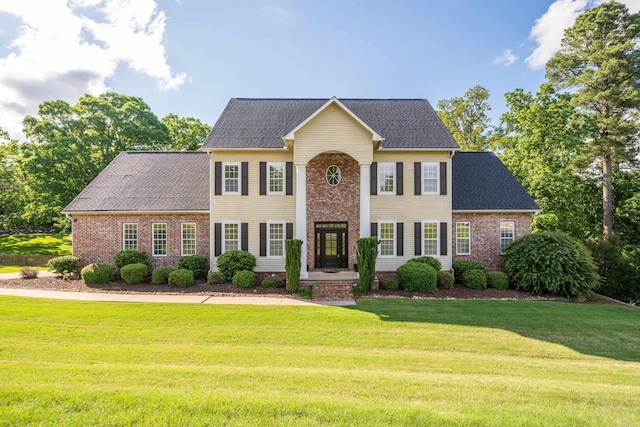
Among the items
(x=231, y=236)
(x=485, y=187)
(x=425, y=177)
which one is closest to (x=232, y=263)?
(x=231, y=236)

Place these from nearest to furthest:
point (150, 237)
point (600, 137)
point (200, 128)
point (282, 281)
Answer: point (282, 281) → point (150, 237) → point (600, 137) → point (200, 128)

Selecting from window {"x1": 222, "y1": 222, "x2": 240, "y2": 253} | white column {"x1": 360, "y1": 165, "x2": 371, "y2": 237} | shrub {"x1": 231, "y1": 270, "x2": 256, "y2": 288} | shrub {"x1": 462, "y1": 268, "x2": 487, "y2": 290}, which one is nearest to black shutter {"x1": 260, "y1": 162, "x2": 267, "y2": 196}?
window {"x1": 222, "y1": 222, "x2": 240, "y2": 253}

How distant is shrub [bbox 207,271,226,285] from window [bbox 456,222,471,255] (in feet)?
39.3

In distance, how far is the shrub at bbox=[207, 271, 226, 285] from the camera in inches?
593

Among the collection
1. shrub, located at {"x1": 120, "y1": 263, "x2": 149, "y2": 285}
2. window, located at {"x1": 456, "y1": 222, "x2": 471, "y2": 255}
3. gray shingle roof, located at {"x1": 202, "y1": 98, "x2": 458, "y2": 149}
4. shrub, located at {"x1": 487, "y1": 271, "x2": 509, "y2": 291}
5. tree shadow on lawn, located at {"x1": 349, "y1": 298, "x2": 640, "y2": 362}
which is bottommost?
tree shadow on lawn, located at {"x1": 349, "y1": 298, "x2": 640, "y2": 362}

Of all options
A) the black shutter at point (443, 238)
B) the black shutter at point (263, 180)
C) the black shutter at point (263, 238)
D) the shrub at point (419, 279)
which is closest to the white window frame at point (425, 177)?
the black shutter at point (443, 238)

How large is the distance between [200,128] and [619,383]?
3524 centimetres

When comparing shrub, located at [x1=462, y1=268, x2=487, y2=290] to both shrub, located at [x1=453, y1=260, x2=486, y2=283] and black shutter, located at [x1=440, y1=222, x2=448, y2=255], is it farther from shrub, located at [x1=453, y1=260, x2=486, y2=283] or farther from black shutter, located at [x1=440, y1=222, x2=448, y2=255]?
black shutter, located at [x1=440, y1=222, x2=448, y2=255]

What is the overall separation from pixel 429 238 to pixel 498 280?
141 inches

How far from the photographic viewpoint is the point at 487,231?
668 inches

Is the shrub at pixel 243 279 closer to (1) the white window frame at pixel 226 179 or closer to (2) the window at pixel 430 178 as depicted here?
(1) the white window frame at pixel 226 179

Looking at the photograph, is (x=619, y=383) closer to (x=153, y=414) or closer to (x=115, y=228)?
(x=153, y=414)

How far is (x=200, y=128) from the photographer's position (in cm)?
3381

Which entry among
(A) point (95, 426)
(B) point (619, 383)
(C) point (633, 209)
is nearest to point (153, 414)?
(A) point (95, 426)
